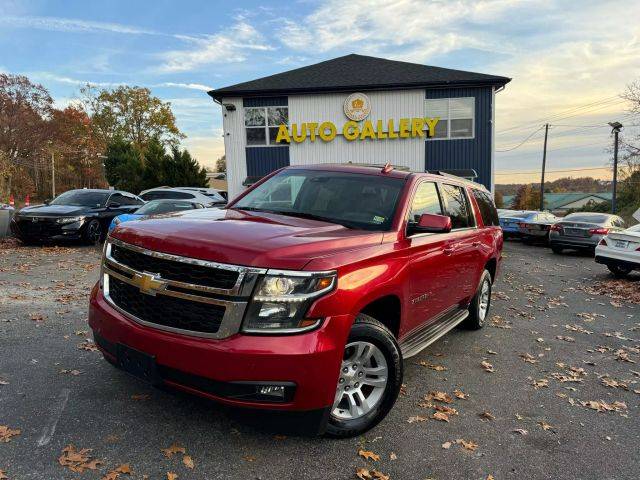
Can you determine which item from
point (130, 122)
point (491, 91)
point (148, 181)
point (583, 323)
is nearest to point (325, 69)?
point (491, 91)

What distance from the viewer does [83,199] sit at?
13.6m

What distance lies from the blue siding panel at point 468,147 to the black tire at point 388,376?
17639 millimetres

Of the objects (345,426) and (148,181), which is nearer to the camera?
(345,426)

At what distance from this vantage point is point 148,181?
38125 millimetres

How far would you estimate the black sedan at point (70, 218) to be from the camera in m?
12.2

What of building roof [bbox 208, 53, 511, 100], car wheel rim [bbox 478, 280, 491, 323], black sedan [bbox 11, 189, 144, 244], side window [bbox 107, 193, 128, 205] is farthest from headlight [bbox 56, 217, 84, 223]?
car wheel rim [bbox 478, 280, 491, 323]

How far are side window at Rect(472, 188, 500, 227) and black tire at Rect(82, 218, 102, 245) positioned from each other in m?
10.5

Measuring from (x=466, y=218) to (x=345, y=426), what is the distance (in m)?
3.05

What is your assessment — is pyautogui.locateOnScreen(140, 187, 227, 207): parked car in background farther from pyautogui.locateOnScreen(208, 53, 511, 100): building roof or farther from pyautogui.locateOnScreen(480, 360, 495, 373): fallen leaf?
pyautogui.locateOnScreen(480, 360, 495, 373): fallen leaf

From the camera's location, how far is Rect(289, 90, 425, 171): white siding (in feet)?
66.3

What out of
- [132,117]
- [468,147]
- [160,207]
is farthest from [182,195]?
[132,117]

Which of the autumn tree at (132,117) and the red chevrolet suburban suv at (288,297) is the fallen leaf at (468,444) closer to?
the red chevrolet suburban suv at (288,297)

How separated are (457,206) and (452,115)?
53.4ft

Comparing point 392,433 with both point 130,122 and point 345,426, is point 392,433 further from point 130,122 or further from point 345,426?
point 130,122
